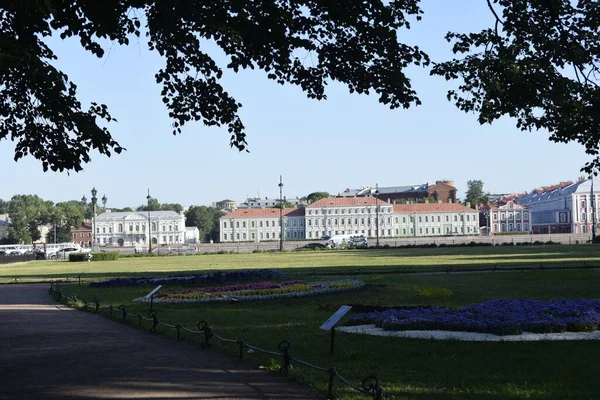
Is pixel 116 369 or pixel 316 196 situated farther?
pixel 316 196

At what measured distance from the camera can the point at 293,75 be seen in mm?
13852

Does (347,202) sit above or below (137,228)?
above

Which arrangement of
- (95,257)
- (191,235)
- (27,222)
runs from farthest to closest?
1. (191,235)
2. (27,222)
3. (95,257)

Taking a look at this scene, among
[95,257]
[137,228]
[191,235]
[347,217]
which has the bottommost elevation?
[95,257]

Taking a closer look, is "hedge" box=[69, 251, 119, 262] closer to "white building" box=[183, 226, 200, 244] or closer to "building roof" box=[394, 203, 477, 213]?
"building roof" box=[394, 203, 477, 213]

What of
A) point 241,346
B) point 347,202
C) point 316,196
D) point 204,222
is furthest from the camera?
point 316,196

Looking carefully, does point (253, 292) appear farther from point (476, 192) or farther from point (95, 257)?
point (476, 192)

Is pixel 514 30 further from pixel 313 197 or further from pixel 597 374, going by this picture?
pixel 313 197

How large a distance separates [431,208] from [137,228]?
50682 mm

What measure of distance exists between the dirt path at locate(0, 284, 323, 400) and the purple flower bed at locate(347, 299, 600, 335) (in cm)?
363

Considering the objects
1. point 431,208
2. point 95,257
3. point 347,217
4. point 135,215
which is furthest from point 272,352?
point 135,215

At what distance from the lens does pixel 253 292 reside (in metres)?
22.7

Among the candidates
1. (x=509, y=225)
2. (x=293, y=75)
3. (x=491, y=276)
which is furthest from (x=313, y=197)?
(x=293, y=75)

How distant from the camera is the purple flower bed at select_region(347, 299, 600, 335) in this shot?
13086 mm
